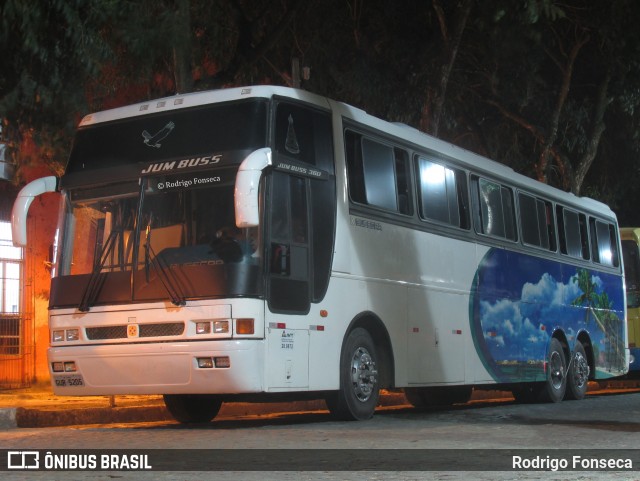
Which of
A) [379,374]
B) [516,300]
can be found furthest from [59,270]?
[516,300]

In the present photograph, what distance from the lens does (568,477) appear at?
281 inches

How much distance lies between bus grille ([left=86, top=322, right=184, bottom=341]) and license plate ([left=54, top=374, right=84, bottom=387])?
0.44 meters

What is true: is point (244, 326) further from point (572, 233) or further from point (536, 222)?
point (572, 233)

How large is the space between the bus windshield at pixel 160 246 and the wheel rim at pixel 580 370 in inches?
393

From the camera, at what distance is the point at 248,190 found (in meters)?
9.59

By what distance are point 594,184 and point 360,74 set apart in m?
10.6

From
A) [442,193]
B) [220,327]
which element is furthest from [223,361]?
[442,193]

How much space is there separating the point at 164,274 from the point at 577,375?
10394mm

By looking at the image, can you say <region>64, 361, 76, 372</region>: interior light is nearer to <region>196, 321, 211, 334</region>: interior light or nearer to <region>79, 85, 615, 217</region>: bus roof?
<region>196, 321, 211, 334</region>: interior light

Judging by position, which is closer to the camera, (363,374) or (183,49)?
(363,374)

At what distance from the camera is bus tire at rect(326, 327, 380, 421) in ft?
37.7

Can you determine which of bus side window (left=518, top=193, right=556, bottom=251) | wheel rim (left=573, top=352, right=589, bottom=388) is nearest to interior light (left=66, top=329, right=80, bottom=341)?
bus side window (left=518, top=193, right=556, bottom=251)

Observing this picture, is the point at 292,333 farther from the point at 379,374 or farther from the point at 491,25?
the point at 491,25

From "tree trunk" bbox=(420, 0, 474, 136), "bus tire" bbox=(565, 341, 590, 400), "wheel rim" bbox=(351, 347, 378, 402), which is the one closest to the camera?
"wheel rim" bbox=(351, 347, 378, 402)
